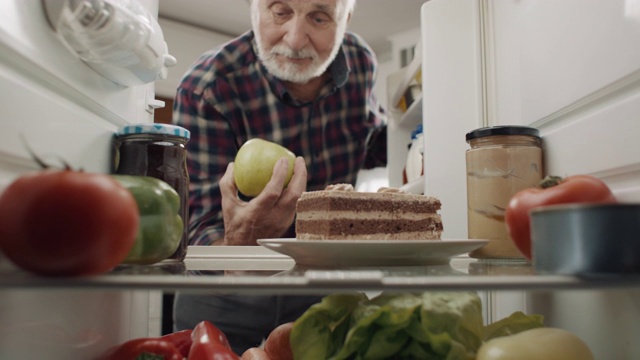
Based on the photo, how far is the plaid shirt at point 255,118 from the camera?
1529mm

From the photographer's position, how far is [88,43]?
26.6 inches

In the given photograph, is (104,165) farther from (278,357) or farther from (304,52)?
(304,52)

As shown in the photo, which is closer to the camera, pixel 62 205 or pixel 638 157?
pixel 62 205

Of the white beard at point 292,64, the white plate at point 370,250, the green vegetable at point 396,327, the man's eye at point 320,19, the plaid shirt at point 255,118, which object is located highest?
the man's eye at point 320,19

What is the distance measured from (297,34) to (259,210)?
0.56 m

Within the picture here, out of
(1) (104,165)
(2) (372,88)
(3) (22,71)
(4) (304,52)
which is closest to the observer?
(3) (22,71)

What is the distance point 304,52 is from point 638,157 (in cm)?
107

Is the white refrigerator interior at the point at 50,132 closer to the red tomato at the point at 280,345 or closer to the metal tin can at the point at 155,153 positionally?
the metal tin can at the point at 155,153

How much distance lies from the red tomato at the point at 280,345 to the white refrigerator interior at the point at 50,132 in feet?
0.83

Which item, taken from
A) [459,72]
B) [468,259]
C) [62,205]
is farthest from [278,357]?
[459,72]

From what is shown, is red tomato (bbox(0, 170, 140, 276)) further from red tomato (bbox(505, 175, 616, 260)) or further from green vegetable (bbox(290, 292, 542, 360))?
red tomato (bbox(505, 175, 616, 260))

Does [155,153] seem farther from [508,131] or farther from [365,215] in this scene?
[508,131]

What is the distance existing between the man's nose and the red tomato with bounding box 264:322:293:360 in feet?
3.01

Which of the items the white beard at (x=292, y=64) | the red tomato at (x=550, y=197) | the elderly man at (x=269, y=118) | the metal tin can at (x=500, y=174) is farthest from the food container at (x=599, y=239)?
the white beard at (x=292, y=64)
